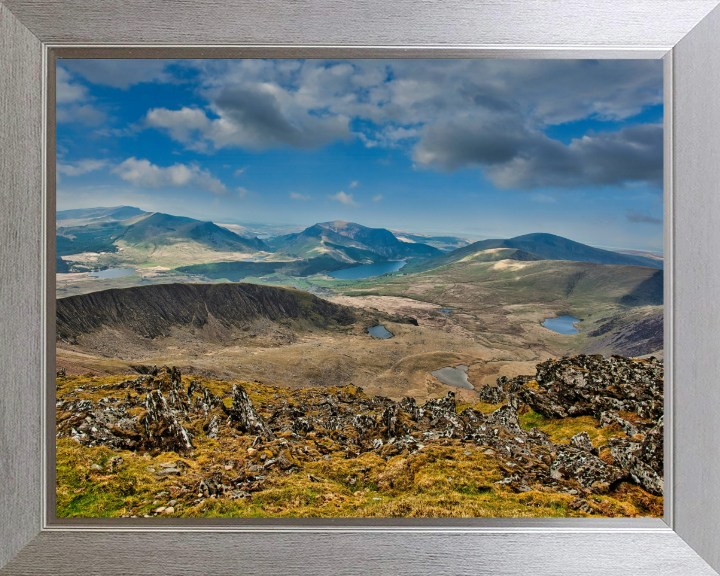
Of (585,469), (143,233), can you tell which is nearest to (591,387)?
(585,469)

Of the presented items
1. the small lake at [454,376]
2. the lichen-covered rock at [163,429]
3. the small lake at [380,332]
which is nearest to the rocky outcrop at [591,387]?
the small lake at [454,376]

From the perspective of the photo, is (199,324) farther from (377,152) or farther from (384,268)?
→ (377,152)

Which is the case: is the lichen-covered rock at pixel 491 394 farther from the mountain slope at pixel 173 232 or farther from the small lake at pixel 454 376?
the mountain slope at pixel 173 232

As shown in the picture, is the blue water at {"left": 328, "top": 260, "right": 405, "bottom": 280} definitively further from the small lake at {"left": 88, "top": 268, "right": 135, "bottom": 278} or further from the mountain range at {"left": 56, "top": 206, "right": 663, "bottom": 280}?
the small lake at {"left": 88, "top": 268, "right": 135, "bottom": 278}

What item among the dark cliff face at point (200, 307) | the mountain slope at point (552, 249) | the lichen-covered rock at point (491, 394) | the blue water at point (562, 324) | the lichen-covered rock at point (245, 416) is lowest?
the lichen-covered rock at point (245, 416)

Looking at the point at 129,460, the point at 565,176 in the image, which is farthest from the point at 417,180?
the point at 129,460

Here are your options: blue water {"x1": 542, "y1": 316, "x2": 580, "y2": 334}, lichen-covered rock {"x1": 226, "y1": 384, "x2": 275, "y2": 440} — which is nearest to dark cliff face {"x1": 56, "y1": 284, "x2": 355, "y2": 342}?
lichen-covered rock {"x1": 226, "y1": 384, "x2": 275, "y2": 440}
